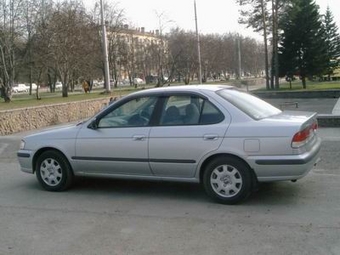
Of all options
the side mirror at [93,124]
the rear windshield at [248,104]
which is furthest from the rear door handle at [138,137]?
the rear windshield at [248,104]

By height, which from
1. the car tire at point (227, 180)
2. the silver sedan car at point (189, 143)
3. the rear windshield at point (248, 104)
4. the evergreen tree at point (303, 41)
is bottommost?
the car tire at point (227, 180)

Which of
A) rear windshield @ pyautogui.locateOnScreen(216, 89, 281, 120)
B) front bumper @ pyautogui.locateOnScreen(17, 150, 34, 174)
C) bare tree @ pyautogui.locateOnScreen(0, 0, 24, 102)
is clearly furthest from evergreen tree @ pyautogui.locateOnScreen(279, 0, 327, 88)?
front bumper @ pyautogui.locateOnScreen(17, 150, 34, 174)

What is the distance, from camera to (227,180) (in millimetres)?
5582

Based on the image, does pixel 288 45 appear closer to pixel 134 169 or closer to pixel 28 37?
pixel 28 37

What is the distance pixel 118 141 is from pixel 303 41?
32314mm

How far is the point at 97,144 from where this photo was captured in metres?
6.25

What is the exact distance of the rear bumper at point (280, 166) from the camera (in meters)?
5.30

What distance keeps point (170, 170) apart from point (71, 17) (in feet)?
91.8

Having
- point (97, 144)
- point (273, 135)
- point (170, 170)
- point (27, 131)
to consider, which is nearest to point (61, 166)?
point (97, 144)

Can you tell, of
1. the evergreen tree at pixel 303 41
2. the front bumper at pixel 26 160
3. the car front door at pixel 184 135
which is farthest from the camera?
the evergreen tree at pixel 303 41

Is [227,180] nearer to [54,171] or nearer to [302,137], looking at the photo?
[302,137]

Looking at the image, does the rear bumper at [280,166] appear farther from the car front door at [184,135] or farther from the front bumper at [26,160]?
the front bumper at [26,160]

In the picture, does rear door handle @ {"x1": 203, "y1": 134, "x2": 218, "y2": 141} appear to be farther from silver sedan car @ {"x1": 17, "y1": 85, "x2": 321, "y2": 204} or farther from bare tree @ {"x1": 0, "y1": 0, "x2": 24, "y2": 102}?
bare tree @ {"x1": 0, "y1": 0, "x2": 24, "y2": 102}

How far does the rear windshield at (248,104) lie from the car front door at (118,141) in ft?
3.41
